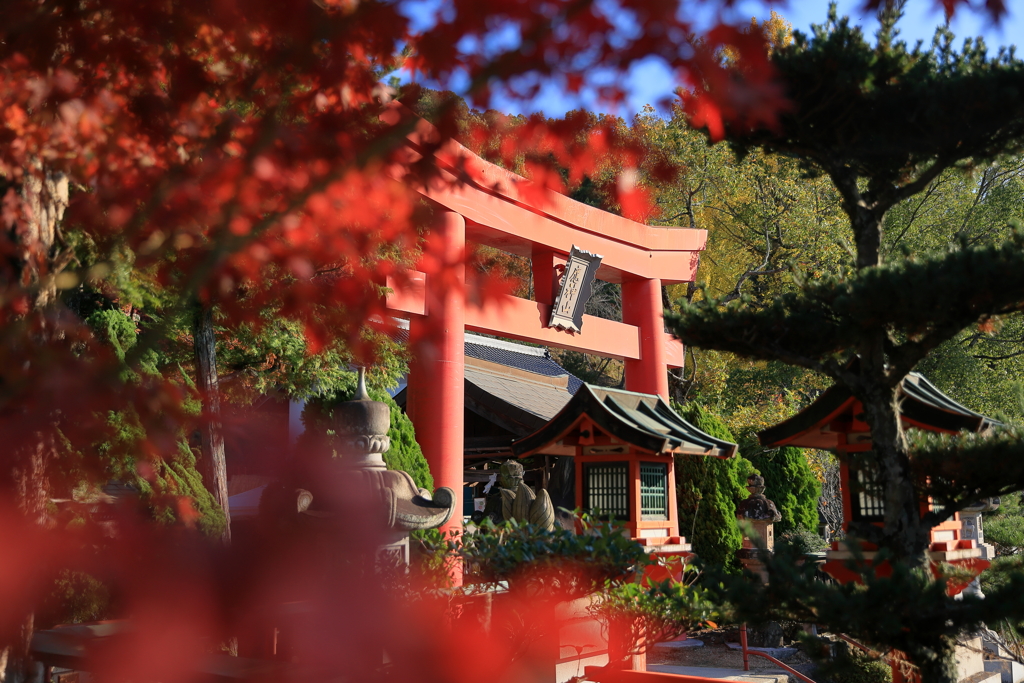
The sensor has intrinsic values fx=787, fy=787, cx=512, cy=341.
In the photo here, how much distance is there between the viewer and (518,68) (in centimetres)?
176

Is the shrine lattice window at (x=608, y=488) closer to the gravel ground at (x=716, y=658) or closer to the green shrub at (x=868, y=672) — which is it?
the gravel ground at (x=716, y=658)

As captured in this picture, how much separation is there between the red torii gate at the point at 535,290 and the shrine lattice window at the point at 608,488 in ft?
4.74

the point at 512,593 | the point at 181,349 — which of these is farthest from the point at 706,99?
the point at 181,349

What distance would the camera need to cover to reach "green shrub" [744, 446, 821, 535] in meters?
13.4

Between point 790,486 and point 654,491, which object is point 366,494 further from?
point 790,486

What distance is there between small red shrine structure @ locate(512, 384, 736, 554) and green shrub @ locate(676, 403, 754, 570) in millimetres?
2397

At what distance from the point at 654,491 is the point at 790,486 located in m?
6.04

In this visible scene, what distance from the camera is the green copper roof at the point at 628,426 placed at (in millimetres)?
8031

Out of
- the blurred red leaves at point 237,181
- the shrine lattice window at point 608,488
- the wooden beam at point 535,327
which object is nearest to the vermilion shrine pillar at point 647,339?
the wooden beam at point 535,327

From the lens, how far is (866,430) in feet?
22.1

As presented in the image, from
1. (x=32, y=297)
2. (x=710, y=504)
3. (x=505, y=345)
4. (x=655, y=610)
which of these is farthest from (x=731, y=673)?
(x=505, y=345)

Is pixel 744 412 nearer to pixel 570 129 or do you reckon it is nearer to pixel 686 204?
pixel 686 204

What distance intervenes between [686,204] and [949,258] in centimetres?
1254

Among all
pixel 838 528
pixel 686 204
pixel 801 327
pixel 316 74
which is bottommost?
pixel 838 528
